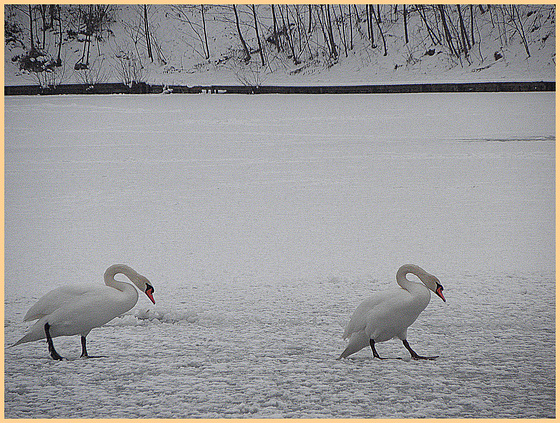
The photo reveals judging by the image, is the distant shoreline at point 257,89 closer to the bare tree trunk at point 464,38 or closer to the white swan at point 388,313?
the bare tree trunk at point 464,38

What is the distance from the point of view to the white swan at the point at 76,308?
8.36ft

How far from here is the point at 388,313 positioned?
2494 millimetres

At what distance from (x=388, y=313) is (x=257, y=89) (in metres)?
13.1

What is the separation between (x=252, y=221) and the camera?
16.6 feet

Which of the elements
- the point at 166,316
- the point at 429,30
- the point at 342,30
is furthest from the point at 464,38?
the point at 166,316

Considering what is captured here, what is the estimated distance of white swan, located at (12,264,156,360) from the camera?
255 centimetres

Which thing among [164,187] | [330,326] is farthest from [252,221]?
[330,326]

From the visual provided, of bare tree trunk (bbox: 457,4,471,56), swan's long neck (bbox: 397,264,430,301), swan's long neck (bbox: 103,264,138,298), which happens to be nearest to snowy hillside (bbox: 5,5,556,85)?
bare tree trunk (bbox: 457,4,471,56)

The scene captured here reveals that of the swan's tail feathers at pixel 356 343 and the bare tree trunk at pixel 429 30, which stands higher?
the bare tree trunk at pixel 429 30

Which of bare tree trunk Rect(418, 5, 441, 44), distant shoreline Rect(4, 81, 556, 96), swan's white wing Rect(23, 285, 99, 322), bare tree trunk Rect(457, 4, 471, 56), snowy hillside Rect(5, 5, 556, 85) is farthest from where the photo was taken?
bare tree trunk Rect(418, 5, 441, 44)

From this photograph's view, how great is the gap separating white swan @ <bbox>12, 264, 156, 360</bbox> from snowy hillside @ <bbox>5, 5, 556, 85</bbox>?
7908 millimetres

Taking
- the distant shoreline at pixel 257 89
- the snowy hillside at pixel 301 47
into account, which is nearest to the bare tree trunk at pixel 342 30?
the snowy hillside at pixel 301 47

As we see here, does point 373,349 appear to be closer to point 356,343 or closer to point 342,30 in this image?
point 356,343

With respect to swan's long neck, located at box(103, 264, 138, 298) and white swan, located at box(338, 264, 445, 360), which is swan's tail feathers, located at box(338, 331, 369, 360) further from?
swan's long neck, located at box(103, 264, 138, 298)
